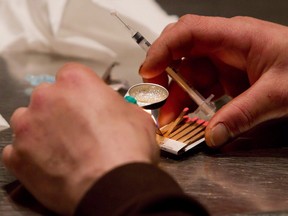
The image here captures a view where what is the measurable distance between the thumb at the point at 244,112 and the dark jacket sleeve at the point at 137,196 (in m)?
0.29

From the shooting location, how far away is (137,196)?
1.83ft

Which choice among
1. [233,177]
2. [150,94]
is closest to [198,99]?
[150,94]

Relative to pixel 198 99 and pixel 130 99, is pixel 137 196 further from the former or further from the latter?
pixel 198 99

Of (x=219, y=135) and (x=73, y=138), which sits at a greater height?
(x=73, y=138)

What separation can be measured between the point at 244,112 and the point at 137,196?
14.8 inches

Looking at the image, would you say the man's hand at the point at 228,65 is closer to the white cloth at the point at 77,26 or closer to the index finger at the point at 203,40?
Result: the index finger at the point at 203,40

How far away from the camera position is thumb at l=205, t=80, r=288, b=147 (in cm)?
87

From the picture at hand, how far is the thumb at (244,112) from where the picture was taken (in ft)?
2.86

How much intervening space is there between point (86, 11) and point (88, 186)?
2.63ft

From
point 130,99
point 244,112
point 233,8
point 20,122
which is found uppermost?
point 20,122

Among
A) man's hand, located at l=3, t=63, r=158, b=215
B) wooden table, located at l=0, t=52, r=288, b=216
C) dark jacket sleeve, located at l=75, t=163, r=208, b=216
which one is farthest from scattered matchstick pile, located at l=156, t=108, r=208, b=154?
dark jacket sleeve, located at l=75, t=163, r=208, b=216

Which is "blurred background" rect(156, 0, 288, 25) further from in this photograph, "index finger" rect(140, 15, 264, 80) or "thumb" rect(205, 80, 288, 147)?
"thumb" rect(205, 80, 288, 147)

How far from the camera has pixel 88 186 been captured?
24.2 inches

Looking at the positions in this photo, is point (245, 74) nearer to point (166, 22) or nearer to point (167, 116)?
point (167, 116)
